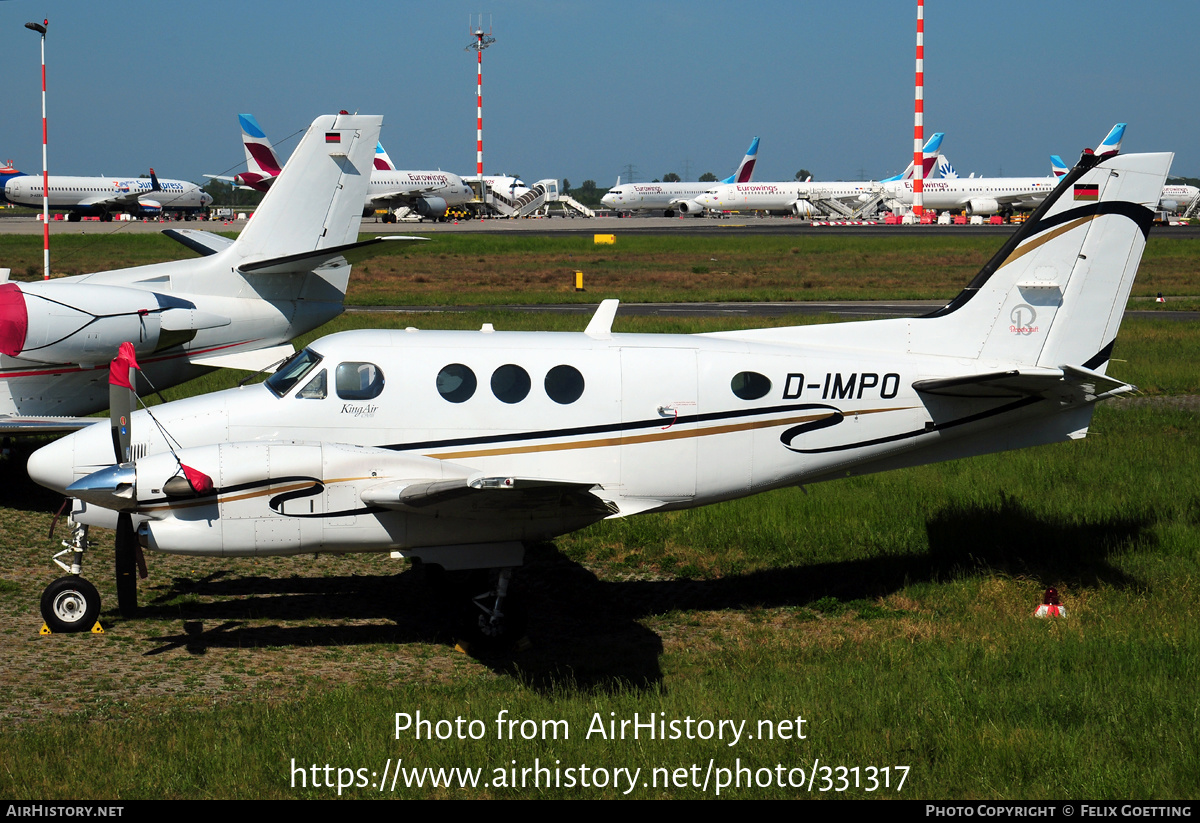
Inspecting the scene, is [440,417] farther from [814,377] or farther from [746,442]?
[814,377]

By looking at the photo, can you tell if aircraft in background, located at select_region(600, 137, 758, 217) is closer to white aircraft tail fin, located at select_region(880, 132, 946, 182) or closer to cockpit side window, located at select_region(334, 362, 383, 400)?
white aircraft tail fin, located at select_region(880, 132, 946, 182)

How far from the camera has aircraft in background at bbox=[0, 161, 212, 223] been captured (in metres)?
100

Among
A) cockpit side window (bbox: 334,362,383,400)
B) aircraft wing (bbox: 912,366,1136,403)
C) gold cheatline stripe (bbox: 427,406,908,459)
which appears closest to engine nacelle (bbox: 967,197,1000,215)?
aircraft wing (bbox: 912,366,1136,403)

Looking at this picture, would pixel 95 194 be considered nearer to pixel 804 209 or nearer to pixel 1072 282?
pixel 804 209

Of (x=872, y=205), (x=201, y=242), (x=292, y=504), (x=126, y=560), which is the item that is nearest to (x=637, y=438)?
(x=292, y=504)

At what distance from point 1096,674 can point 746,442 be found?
3773 mm

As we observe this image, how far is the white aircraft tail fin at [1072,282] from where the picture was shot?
37.3ft

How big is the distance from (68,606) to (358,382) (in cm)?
361

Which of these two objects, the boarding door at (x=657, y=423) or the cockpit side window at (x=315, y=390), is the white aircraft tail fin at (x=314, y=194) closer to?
the cockpit side window at (x=315, y=390)

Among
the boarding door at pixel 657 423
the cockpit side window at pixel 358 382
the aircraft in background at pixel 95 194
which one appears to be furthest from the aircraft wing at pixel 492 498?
the aircraft in background at pixel 95 194

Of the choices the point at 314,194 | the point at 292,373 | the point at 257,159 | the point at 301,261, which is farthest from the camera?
the point at 257,159

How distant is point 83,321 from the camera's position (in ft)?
47.3

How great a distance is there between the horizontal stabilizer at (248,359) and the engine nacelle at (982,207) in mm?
100646

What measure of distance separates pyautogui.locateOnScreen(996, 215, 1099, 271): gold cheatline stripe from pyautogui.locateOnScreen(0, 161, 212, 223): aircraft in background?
10372 cm
